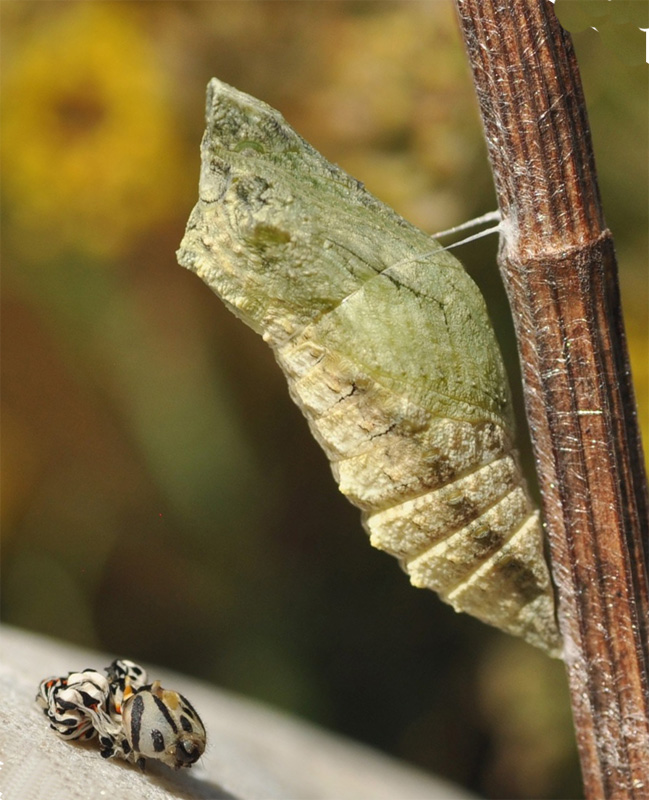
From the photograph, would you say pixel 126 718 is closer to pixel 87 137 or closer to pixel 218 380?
pixel 218 380

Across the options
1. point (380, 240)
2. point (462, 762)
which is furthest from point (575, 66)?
point (462, 762)

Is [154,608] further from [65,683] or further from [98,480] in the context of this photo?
[65,683]

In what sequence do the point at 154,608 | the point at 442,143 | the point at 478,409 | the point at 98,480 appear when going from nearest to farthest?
the point at 478,409, the point at 442,143, the point at 98,480, the point at 154,608

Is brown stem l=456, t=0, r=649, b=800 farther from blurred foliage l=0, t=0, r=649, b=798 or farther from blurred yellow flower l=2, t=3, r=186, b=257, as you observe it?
blurred yellow flower l=2, t=3, r=186, b=257

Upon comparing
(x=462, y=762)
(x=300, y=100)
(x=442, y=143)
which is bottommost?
(x=462, y=762)

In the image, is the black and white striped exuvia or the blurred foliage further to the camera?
the blurred foliage

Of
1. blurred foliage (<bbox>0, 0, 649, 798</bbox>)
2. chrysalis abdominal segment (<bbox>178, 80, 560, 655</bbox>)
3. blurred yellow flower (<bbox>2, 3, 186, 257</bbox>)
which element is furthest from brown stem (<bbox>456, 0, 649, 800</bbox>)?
blurred yellow flower (<bbox>2, 3, 186, 257</bbox>)

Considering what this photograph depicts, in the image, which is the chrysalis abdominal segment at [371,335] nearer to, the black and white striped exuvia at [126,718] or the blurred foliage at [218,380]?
the black and white striped exuvia at [126,718]
